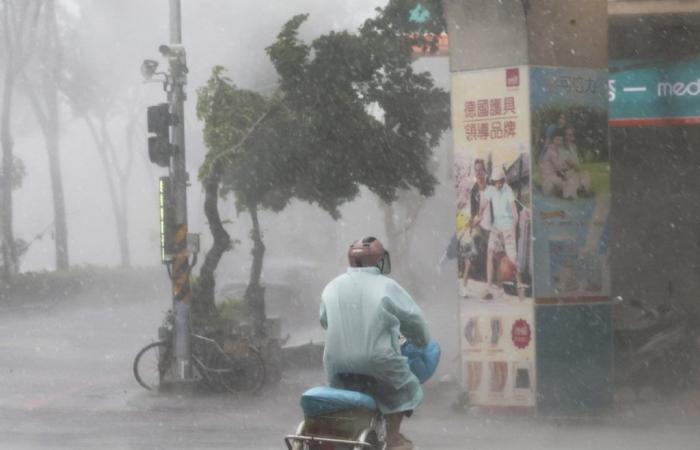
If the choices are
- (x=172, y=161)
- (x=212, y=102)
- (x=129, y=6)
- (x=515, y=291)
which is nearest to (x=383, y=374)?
(x=515, y=291)

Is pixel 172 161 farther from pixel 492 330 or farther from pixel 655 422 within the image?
pixel 655 422

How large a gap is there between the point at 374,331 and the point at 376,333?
14 millimetres

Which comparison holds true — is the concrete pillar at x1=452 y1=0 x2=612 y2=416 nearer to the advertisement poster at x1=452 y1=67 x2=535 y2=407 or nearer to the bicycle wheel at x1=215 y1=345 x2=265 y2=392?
the advertisement poster at x1=452 y1=67 x2=535 y2=407

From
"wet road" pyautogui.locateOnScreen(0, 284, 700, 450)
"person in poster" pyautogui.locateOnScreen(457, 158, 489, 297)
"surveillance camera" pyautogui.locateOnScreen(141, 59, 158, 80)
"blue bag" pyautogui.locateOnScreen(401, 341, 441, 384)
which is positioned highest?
"surveillance camera" pyautogui.locateOnScreen(141, 59, 158, 80)

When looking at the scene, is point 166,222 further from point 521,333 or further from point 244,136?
point 521,333

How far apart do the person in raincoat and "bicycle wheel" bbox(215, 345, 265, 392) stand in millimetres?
9082

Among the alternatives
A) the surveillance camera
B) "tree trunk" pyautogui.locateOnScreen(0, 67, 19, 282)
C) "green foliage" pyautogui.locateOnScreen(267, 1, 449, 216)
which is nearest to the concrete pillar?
"green foliage" pyautogui.locateOnScreen(267, 1, 449, 216)

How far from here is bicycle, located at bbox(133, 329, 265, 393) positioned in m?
15.2

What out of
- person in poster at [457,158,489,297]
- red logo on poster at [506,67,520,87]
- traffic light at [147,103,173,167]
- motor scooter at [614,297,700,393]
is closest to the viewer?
red logo on poster at [506,67,520,87]

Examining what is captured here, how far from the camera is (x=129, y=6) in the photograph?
130 ft

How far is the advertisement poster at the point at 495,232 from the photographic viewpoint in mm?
12164

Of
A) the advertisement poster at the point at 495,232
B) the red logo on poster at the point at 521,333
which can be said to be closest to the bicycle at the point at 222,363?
the advertisement poster at the point at 495,232

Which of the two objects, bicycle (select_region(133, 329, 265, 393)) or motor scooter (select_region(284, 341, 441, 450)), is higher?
motor scooter (select_region(284, 341, 441, 450))

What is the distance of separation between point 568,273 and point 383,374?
6.59m
